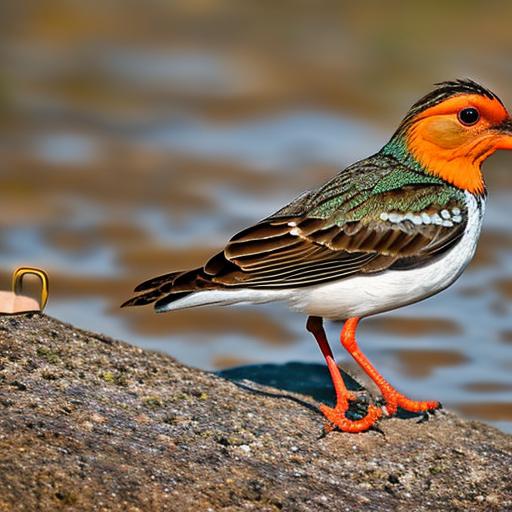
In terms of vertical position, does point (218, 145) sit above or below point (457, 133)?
above

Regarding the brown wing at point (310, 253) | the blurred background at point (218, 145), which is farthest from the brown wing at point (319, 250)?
the blurred background at point (218, 145)

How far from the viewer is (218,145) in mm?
16297

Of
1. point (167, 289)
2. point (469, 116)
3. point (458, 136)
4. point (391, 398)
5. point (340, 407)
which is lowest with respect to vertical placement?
point (340, 407)

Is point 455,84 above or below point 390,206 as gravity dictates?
above

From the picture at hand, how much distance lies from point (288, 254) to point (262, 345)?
3587 mm

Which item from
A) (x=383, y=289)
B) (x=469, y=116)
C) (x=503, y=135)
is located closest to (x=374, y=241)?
(x=383, y=289)

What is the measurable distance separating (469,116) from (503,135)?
0.93 feet

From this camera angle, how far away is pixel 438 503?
742 centimetres

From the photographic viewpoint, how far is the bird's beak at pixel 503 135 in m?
9.34

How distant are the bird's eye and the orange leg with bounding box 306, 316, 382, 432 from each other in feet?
5.37

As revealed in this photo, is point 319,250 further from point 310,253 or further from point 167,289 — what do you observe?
point 167,289

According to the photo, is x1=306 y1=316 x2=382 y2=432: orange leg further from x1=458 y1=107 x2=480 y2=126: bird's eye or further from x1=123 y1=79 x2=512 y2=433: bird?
x1=458 y1=107 x2=480 y2=126: bird's eye

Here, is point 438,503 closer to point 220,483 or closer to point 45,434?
point 220,483

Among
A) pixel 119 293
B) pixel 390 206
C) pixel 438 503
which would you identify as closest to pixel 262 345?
pixel 119 293
